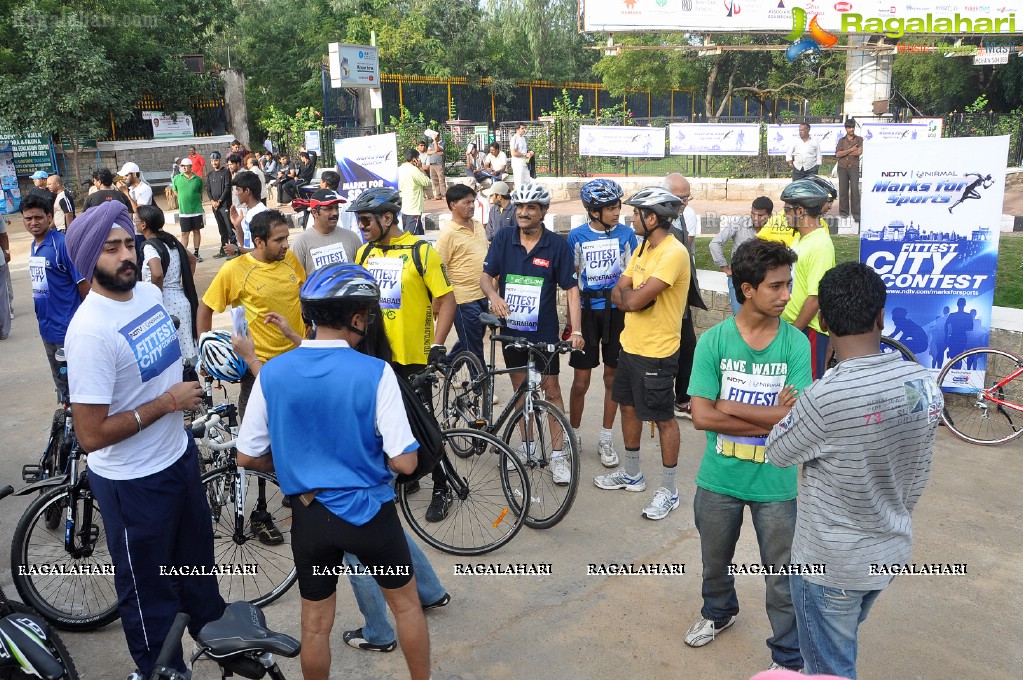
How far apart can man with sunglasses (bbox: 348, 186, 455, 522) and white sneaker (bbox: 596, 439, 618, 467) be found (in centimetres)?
133

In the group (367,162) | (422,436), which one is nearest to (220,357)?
(422,436)

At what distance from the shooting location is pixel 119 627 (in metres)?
4.17

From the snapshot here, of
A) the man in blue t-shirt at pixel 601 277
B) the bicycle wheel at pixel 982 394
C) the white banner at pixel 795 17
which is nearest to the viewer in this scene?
the man in blue t-shirt at pixel 601 277

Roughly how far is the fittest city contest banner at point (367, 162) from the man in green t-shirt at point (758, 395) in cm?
745

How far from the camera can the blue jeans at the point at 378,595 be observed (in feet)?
12.1

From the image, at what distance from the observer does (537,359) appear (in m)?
5.60

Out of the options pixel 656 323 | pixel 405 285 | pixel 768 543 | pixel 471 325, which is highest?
pixel 405 285

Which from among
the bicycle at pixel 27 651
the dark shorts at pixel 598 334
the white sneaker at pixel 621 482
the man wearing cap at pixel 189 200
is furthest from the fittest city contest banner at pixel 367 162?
the bicycle at pixel 27 651

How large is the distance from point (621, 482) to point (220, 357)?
8.59ft

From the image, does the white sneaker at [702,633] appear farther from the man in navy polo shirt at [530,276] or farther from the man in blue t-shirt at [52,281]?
the man in blue t-shirt at [52,281]

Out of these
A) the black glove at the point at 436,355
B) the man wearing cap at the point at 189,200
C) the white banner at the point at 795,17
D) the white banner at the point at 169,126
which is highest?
the white banner at the point at 795,17

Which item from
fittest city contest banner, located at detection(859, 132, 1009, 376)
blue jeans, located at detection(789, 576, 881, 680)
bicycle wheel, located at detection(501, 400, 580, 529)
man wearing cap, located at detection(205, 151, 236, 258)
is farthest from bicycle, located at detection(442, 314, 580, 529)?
man wearing cap, located at detection(205, 151, 236, 258)

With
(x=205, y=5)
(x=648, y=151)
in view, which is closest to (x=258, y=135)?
(x=205, y=5)

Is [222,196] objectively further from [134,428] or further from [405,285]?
[134,428]
